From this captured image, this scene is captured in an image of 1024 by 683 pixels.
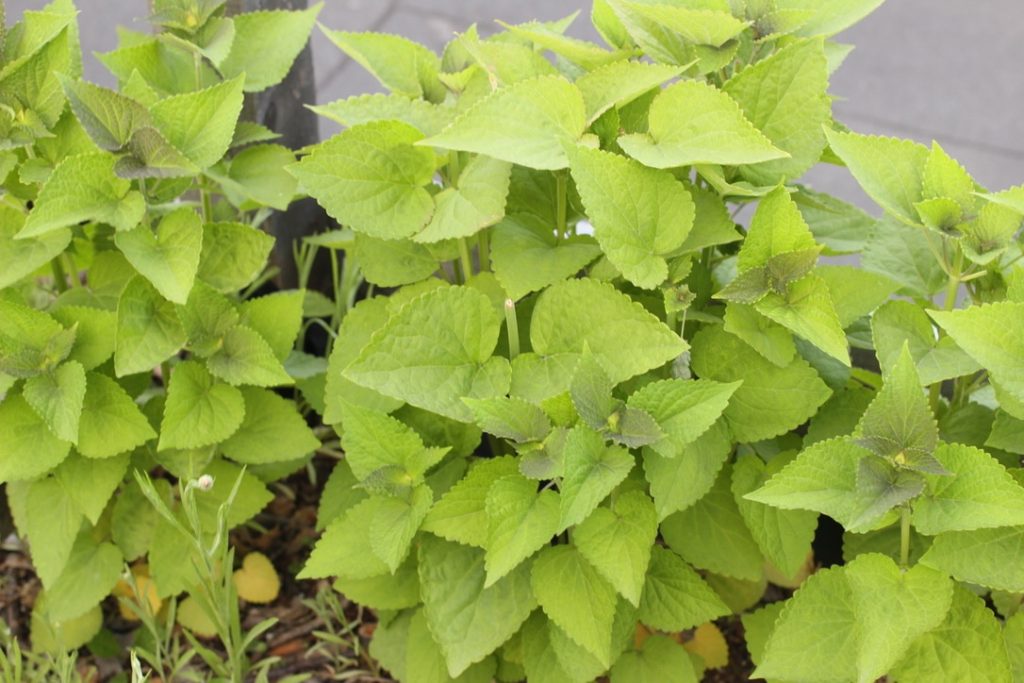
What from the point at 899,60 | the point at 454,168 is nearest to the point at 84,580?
the point at 454,168

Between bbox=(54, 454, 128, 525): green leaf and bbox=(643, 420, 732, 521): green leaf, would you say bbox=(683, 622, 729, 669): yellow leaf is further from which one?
bbox=(54, 454, 128, 525): green leaf

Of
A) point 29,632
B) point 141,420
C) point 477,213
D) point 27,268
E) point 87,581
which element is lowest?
point 29,632

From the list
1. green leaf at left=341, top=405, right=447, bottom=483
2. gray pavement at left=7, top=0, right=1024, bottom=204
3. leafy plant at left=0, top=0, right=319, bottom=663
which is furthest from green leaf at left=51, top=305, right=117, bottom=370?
gray pavement at left=7, top=0, right=1024, bottom=204

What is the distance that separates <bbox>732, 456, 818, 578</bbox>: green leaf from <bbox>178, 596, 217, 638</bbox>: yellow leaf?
75 centimetres

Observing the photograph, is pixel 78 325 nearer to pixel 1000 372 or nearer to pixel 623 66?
pixel 623 66

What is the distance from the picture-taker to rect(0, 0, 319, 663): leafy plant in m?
1.17

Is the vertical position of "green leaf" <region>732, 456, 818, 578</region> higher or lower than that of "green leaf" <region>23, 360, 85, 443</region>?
lower

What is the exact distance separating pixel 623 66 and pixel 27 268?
668 millimetres

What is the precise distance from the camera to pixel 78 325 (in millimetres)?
1250

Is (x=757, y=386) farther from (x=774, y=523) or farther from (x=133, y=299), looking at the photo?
(x=133, y=299)

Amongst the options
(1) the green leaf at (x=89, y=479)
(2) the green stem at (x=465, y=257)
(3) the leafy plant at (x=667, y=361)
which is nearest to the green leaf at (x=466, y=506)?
(3) the leafy plant at (x=667, y=361)

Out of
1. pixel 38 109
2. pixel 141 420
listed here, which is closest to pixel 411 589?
pixel 141 420

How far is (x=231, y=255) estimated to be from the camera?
1307 mm

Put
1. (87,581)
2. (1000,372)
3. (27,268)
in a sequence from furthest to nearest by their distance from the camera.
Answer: (87,581) → (27,268) → (1000,372)
